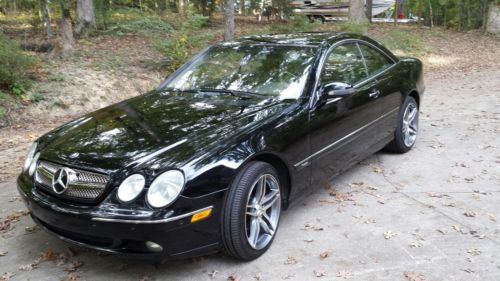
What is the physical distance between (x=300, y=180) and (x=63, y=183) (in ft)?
6.05

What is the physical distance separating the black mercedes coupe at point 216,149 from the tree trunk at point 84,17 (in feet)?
29.0

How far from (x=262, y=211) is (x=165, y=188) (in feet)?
2.87

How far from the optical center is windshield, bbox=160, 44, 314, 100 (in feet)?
13.8

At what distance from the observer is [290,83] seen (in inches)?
165

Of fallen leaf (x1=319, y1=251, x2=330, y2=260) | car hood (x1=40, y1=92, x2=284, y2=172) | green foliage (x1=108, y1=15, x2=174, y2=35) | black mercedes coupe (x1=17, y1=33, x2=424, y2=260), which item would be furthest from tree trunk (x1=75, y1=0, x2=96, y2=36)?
fallen leaf (x1=319, y1=251, x2=330, y2=260)

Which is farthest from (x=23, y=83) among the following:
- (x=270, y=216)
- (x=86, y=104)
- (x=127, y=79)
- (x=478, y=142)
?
(x=478, y=142)

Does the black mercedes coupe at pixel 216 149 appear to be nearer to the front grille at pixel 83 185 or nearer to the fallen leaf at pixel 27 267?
the front grille at pixel 83 185

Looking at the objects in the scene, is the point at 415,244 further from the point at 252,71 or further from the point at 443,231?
the point at 252,71

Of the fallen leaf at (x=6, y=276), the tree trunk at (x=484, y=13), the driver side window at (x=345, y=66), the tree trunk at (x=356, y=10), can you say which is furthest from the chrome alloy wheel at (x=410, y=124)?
the tree trunk at (x=484, y=13)

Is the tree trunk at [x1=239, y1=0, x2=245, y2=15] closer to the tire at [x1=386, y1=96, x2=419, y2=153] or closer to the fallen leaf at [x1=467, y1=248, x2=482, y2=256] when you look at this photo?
the tire at [x1=386, y1=96, x2=419, y2=153]

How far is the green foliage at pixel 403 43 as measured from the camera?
567 inches

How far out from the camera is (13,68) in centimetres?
786

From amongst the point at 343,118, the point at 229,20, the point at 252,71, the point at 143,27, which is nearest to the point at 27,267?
the point at 252,71

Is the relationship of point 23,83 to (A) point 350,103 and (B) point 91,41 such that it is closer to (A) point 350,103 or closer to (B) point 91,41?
(B) point 91,41
